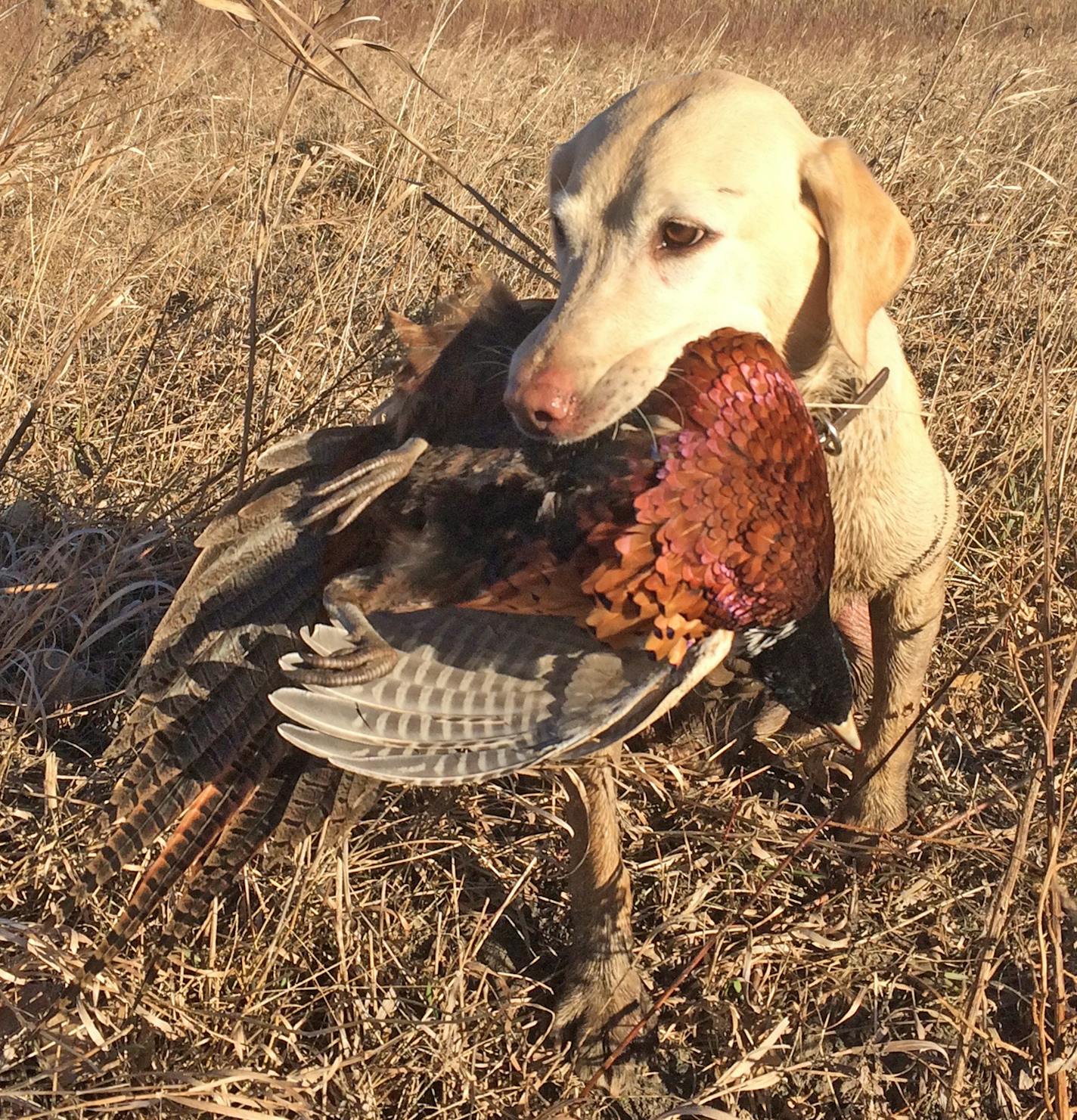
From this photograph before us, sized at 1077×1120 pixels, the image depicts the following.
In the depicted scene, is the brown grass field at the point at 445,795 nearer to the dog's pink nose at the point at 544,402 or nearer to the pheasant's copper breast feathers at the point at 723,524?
the pheasant's copper breast feathers at the point at 723,524

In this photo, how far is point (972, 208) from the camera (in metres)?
4.04

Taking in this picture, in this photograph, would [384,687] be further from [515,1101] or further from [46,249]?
[46,249]

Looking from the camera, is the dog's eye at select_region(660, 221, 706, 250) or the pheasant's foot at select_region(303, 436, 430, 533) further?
the dog's eye at select_region(660, 221, 706, 250)

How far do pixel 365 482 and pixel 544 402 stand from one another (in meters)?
0.31

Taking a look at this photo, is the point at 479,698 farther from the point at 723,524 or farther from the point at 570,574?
the point at 723,524

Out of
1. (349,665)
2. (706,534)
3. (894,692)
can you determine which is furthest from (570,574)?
(894,692)

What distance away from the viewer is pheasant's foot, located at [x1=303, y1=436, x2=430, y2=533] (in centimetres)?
171

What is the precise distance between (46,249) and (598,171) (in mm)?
1989

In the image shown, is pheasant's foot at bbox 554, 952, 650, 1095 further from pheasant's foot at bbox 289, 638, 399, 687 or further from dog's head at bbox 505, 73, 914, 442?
dog's head at bbox 505, 73, 914, 442

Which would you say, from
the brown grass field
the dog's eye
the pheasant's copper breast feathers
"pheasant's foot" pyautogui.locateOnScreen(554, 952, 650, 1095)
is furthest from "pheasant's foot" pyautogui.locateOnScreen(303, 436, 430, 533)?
"pheasant's foot" pyautogui.locateOnScreen(554, 952, 650, 1095)

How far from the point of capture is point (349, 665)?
1.61m

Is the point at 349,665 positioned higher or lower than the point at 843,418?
lower

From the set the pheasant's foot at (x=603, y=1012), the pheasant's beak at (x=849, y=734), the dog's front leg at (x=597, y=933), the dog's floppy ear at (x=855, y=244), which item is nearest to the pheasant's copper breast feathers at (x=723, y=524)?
the dog's floppy ear at (x=855, y=244)

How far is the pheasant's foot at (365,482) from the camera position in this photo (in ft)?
5.62
